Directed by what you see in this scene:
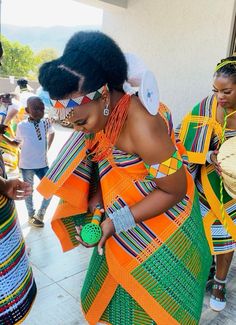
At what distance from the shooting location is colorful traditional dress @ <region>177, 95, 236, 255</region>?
2207 mm

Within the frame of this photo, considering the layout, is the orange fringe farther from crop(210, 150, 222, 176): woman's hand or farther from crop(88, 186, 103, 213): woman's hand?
crop(210, 150, 222, 176): woman's hand

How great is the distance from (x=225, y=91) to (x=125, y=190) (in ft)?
3.56

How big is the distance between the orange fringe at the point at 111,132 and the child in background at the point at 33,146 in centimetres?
226

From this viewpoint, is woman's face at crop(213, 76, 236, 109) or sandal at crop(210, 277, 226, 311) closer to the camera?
woman's face at crop(213, 76, 236, 109)

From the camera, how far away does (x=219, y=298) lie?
2.43 meters

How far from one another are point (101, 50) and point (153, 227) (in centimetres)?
71

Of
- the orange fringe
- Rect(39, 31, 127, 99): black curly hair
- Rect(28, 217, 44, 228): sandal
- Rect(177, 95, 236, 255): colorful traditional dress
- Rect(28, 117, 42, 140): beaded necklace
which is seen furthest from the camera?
Rect(28, 117, 42, 140): beaded necklace

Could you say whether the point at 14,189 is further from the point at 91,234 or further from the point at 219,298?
the point at 219,298

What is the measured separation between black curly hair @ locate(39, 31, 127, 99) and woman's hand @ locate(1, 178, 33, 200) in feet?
1.59

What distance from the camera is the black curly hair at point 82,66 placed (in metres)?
1.23

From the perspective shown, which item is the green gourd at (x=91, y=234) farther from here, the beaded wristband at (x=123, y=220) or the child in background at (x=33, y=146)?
the child in background at (x=33, y=146)

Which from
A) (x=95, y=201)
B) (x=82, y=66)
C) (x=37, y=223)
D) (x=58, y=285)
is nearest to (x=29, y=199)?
(x=37, y=223)

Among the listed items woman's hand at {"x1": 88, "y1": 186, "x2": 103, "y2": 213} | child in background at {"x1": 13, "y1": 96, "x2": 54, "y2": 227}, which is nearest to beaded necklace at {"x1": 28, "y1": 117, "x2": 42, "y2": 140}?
child in background at {"x1": 13, "y1": 96, "x2": 54, "y2": 227}

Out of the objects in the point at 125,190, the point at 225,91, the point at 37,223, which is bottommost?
the point at 37,223
